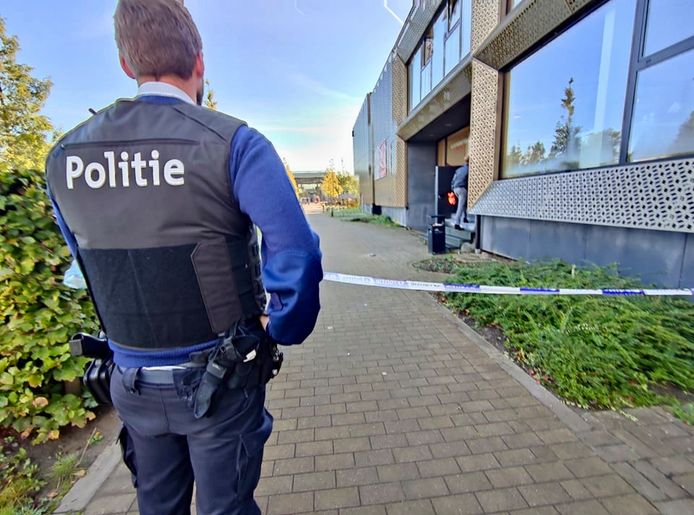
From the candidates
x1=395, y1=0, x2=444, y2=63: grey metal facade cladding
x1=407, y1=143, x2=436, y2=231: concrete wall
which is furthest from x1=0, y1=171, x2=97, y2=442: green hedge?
x1=407, y1=143, x2=436, y2=231: concrete wall

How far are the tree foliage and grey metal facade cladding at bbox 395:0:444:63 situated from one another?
39.5 feet

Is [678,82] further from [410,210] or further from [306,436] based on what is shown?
[410,210]

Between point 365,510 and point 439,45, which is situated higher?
point 439,45

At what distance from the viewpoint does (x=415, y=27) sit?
1295 cm

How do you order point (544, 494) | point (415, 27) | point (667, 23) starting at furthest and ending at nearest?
point (415, 27) → point (667, 23) → point (544, 494)

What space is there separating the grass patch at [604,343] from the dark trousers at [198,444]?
106 inches

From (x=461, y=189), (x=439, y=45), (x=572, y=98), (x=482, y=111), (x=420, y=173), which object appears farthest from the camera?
(x=420, y=173)

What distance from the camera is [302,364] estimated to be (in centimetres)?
366

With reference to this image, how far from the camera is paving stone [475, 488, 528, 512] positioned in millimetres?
1903

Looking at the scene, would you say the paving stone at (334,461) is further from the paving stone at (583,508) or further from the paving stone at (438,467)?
the paving stone at (583,508)

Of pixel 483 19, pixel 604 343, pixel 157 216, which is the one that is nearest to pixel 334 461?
pixel 157 216

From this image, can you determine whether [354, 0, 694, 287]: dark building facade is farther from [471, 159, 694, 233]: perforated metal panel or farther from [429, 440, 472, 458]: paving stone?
[429, 440, 472, 458]: paving stone

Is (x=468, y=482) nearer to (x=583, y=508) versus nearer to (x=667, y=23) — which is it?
(x=583, y=508)

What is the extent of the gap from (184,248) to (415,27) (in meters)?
15.0
